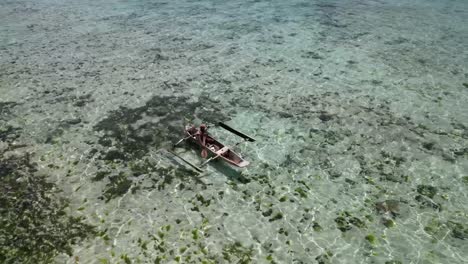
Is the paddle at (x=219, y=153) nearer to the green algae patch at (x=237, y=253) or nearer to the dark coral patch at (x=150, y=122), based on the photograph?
the dark coral patch at (x=150, y=122)

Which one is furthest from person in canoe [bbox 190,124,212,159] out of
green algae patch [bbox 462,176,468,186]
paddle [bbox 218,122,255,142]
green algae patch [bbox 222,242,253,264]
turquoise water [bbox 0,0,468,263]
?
green algae patch [bbox 462,176,468,186]

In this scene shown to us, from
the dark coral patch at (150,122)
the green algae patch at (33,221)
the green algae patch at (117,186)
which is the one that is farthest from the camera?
the dark coral patch at (150,122)

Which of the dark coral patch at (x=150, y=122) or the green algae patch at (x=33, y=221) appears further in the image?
the dark coral patch at (x=150, y=122)

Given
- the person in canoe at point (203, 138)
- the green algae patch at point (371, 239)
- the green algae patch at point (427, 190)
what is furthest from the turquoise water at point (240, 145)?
the person in canoe at point (203, 138)

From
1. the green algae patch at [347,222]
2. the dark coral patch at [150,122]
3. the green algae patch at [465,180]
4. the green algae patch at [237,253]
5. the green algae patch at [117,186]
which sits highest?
the dark coral patch at [150,122]

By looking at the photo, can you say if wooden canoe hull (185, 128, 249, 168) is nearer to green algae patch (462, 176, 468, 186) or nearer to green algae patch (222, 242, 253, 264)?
green algae patch (222, 242, 253, 264)

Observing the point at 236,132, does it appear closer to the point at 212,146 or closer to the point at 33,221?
the point at 212,146
